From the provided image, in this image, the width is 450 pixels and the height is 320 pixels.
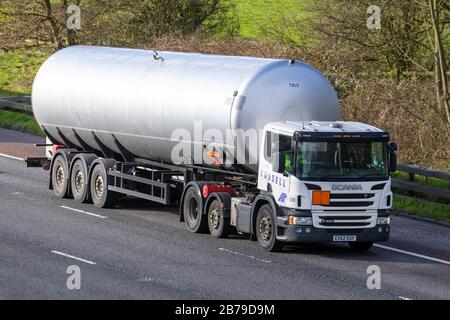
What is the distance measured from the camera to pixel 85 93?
83.2 feet

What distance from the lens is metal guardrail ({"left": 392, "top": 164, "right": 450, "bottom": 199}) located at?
82.3ft

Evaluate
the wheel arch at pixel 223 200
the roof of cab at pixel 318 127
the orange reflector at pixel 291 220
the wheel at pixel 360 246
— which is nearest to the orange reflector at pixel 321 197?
the orange reflector at pixel 291 220

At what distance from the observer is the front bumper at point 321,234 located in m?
20.1

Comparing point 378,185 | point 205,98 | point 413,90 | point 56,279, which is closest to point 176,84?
point 205,98

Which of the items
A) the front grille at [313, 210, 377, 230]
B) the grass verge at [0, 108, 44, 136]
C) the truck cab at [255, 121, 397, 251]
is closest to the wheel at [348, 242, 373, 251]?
the truck cab at [255, 121, 397, 251]

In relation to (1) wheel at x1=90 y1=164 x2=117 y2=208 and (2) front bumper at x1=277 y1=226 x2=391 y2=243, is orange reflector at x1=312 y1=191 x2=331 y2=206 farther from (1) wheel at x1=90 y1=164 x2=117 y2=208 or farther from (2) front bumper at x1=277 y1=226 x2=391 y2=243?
(1) wheel at x1=90 y1=164 x2=117 y2=208

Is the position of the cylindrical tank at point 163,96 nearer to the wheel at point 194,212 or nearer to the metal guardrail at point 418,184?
the wheel at point 194,212

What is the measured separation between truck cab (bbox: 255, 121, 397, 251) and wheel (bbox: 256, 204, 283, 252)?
2.5 inches

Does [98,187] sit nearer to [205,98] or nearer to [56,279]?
[205,98]

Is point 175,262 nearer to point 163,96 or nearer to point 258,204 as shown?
point 258,204

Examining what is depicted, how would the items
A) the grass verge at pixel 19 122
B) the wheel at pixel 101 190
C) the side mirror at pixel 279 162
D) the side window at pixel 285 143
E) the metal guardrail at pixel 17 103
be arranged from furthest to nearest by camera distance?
the metal guardrail at pixel 17 103
the grass verge at pixel 19 122
the wheel at pixel 101 190
the side window at pixel 285 143
the side mirror at pixel 279 162

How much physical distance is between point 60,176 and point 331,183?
8.93 m

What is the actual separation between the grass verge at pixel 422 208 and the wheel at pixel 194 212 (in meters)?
5.21

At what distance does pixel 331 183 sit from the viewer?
65.9ft
